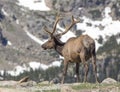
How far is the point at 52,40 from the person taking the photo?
51312mm

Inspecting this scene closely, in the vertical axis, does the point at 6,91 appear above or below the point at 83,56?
below

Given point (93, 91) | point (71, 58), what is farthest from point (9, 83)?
point (93, 91)

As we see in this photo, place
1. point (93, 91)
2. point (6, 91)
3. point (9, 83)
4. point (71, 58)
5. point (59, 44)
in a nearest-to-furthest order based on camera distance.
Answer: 1. point (6, 91)
2. point (93, 91)
3. point (9, 83)
4. point (71, 58)
5. point (59, 44)

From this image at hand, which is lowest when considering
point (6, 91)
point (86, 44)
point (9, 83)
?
point (6, 91)

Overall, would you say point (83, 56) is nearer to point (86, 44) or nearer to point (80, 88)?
point (86, 44)

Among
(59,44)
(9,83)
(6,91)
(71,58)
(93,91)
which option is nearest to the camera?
(6,91)

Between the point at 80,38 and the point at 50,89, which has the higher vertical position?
the point at 80,38

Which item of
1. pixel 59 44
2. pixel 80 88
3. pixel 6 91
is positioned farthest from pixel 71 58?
pixel 6 91

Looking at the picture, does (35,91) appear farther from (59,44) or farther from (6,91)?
(59,44)

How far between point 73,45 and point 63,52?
7.36 ft

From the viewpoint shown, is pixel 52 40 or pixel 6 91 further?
pixel 52 40

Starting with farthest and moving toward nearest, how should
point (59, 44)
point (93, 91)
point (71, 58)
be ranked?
point (59, 44), point (71, 58), point (93, 91)

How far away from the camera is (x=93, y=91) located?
116 feet

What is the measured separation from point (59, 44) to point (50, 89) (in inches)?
540
